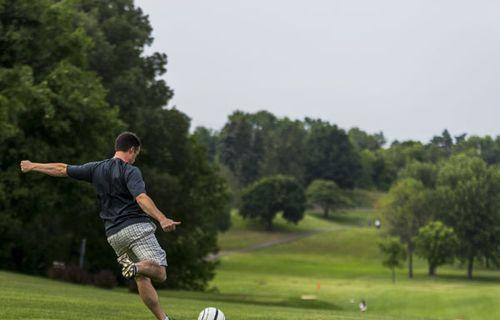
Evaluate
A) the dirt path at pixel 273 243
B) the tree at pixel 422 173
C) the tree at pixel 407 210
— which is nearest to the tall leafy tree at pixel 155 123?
the tree at pixel 422 173

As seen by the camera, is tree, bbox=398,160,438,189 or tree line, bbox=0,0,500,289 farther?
tree, bbox=398,160,438,189

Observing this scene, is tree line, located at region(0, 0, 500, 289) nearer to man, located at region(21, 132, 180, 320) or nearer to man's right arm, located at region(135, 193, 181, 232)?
man, located at region(21, 132, 180, 320)

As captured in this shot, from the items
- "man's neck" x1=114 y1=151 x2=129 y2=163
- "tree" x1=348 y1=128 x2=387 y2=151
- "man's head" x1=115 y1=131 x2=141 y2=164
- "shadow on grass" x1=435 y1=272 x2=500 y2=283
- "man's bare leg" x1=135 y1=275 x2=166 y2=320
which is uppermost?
"tree" x1=348 y1=128 x2=387 y2=151

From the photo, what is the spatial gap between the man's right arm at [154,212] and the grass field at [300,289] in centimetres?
359

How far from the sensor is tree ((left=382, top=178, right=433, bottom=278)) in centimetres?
9769

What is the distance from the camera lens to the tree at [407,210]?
97688mm

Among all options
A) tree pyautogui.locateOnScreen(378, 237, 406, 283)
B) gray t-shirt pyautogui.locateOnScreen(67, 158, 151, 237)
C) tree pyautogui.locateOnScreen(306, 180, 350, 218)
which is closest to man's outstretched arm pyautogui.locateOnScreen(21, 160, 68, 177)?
gray t-shirt pyautogui.locateOnScreen(67, 158, 151, 237)

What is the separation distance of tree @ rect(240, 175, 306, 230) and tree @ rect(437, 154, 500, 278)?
1860 inches

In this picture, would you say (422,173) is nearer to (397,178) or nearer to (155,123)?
(397,178)

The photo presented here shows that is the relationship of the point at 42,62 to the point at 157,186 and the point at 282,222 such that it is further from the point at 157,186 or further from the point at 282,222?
the point at 282,222

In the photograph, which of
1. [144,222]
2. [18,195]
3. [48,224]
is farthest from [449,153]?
[144,222]

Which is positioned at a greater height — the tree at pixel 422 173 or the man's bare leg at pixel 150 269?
the tree at pixel 422 173

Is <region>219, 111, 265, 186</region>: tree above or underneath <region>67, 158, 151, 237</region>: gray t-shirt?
above

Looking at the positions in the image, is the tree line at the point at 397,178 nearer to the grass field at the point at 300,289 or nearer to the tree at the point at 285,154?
the tree at the point at 285,154
